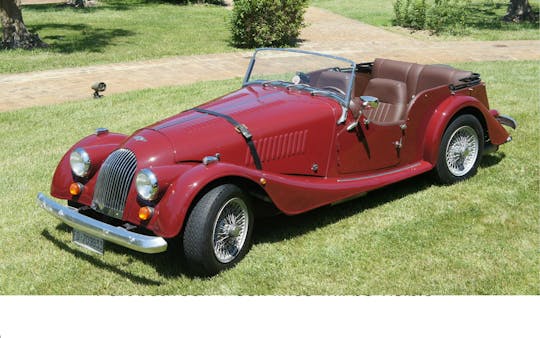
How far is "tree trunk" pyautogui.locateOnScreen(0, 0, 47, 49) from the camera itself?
13816 millimetres

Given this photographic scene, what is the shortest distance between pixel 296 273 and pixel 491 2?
21.8 meters

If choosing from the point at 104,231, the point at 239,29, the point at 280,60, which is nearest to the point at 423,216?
the point at 280,60

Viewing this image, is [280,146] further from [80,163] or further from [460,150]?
[460,150]

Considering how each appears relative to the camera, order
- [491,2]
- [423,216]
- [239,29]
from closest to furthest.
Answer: [423,216]
[239,29]
[491,2]

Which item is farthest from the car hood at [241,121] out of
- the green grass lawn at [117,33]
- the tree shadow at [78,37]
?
the tree shadow at [78,37]

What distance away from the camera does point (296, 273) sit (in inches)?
186

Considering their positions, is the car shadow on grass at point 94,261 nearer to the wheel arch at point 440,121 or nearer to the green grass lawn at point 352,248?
the green grass lawn at point 352,248

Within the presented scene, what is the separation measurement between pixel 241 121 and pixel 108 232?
4.58 feet

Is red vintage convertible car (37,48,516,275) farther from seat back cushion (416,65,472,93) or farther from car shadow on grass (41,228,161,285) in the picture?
car shadow on grass (41,228,161,285)

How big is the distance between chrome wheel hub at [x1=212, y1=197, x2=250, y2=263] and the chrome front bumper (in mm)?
474

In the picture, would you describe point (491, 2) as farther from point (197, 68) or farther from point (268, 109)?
point (268, 109)

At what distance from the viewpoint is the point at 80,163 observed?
197 inches

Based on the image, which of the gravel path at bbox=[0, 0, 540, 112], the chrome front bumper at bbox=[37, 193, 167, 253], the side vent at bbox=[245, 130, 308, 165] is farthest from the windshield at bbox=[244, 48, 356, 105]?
the gravel path at bbox=[0, 0, 540, 112]

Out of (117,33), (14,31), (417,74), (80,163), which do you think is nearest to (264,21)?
(117,33)
